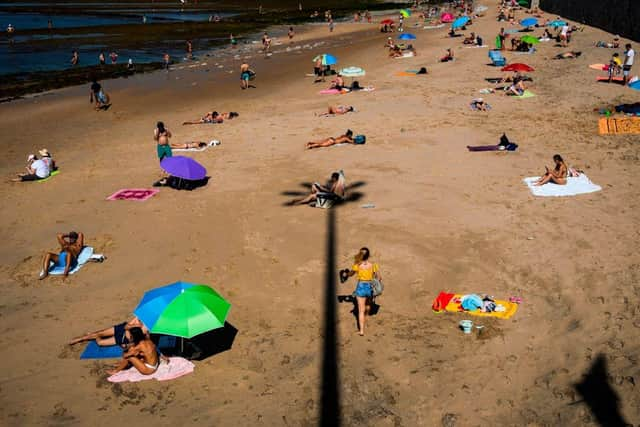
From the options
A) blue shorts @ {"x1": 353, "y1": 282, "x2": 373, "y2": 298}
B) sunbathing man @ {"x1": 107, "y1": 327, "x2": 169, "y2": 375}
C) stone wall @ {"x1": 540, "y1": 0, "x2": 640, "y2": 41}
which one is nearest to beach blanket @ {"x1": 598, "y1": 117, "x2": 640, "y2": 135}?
blue shorts @ {"x1": 353, "y1": 282, "x2": 373, "y2": 298}

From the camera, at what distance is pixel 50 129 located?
906 inches

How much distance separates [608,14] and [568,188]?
3291cm

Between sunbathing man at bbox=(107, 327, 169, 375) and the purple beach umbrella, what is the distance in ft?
22.0

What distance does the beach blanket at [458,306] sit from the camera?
860 centimetres

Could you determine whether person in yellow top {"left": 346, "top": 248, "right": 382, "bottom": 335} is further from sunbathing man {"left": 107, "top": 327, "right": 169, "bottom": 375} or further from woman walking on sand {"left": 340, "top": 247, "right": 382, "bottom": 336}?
sunbathing man {"left": 107, "top": 327, "right": 169, "bottom": 375}

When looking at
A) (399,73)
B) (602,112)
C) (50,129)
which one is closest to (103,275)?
(50,129)

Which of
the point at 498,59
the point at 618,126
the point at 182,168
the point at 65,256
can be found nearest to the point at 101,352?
the point at 65,256

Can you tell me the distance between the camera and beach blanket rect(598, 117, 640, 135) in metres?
17.3

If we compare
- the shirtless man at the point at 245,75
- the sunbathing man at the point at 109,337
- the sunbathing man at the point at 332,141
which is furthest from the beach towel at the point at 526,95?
the sunbathing man at the point at 109,337

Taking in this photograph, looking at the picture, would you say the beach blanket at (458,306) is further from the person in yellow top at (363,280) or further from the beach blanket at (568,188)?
the beach blanket at (568,188)

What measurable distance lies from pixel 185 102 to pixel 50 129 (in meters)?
6.55

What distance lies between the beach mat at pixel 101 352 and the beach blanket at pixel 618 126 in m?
15.9

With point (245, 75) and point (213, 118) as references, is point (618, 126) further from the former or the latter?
point (245, 75)

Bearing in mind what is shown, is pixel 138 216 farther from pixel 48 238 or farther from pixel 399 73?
pixel 399 73
